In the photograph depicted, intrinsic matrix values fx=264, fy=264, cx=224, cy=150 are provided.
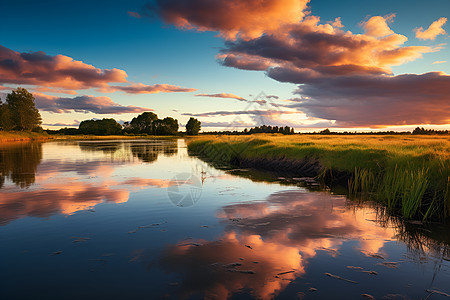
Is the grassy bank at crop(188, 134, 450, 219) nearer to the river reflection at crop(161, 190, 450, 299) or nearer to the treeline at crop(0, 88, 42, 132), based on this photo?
the river reflection at crop(161, 190, 450, 299)

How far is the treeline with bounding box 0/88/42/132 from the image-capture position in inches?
4739

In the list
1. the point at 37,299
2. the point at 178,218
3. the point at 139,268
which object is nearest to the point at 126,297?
the point at 139,268

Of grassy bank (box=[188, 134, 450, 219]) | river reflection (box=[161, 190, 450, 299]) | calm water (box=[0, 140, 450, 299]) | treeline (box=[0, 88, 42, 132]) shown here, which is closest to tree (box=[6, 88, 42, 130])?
treeline (box=[0, 88, 42, 132])

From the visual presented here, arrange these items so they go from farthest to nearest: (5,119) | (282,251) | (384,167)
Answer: (5,119) < (384,167) < (282,251)

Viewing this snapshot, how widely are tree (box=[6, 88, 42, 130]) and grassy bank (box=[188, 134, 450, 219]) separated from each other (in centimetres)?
12441

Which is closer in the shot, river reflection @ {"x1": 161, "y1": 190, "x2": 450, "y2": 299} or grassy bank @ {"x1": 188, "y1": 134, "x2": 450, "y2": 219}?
river reflection @ {"x1": 161, "y1": 190, "x2": 450, "y2": 299}

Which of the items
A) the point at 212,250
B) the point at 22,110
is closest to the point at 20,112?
the point at 22,110

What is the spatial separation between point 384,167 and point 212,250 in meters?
17.0

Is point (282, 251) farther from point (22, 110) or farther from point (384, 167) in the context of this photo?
point (22, 110)

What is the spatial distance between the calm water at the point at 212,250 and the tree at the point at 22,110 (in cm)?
13562

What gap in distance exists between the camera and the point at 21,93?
128 m

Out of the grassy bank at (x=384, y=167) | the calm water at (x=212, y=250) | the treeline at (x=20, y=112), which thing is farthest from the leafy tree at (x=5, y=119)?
the calm water at (x=212, y=250)

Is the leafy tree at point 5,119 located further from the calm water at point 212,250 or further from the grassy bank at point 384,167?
the calm water at point 212,250

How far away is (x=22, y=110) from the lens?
12312cm
